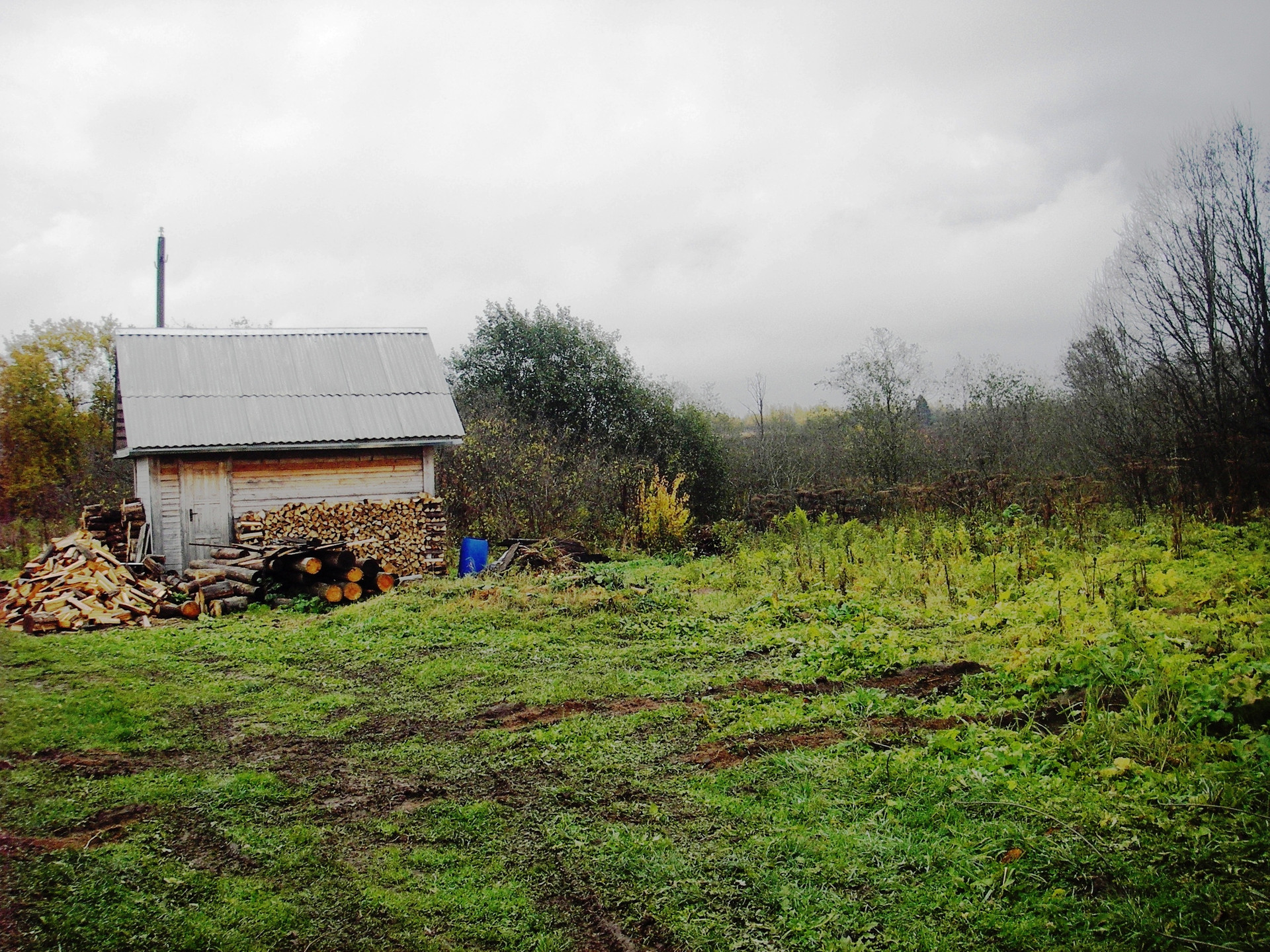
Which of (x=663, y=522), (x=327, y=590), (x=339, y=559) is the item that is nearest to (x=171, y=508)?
(x=339, y=559)

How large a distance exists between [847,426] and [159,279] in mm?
19156

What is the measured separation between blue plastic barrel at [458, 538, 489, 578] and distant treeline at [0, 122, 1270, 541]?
10.3 feet

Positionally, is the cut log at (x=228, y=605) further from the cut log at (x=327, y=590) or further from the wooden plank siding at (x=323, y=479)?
the wooden plank siding at (x=323, y=479)

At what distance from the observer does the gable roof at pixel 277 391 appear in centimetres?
1334

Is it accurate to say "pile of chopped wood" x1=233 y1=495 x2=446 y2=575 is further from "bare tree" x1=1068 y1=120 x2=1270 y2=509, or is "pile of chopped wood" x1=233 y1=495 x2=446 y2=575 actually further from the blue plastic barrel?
"bare tree" x1=1068 y1=120 x2=1270 y2=509

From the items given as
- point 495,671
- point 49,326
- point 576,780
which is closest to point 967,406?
point 495,671

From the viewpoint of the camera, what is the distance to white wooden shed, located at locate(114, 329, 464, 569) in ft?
43.2

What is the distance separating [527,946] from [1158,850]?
104 inches

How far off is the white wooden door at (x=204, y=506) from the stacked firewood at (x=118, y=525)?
2.41ft

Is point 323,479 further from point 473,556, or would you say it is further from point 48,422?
point 48,422

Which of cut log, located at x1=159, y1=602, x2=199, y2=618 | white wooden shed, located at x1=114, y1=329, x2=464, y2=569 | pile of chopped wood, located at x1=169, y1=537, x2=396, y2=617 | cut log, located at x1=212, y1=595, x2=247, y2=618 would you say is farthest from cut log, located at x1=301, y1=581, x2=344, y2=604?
white wooden shed, located at x1=114, y1=329, x2=464, y2=569

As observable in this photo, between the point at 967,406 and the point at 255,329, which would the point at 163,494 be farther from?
the point at 967,406

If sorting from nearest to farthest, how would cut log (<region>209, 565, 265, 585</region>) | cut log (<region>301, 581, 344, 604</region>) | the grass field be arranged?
the grass field → cut log (<region>301, 581, 344, 604</region>) → cut log (<region>209, 565, 265, 585</region>)

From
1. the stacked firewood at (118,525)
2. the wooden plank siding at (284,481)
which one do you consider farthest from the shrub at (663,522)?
the stacked firewood at (118,525)
